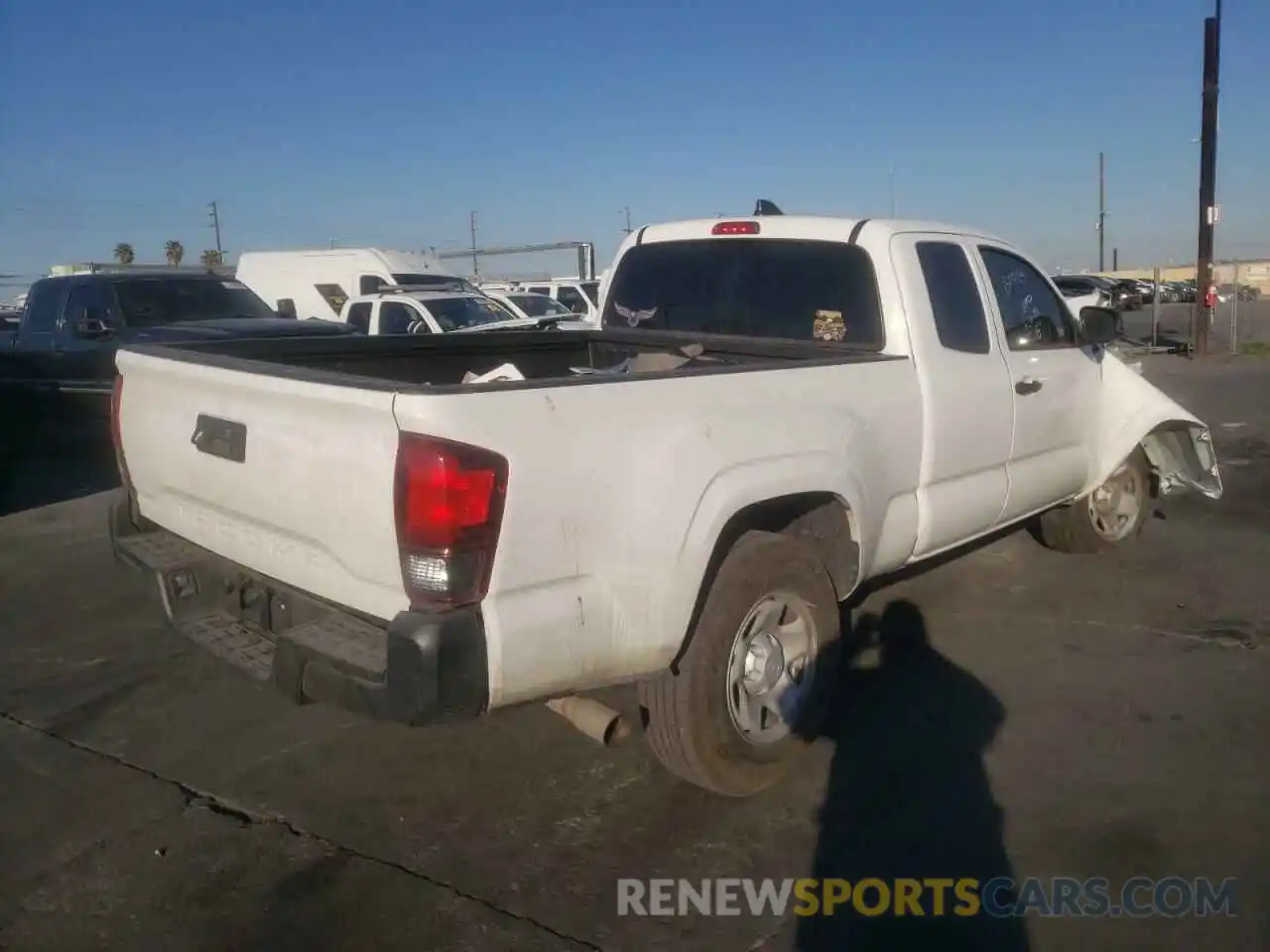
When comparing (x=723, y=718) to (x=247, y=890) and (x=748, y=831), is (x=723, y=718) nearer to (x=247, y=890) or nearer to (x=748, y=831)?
(x=748, y=831)

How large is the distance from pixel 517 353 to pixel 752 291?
123 cm

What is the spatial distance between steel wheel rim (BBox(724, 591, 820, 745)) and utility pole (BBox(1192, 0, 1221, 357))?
20984mm

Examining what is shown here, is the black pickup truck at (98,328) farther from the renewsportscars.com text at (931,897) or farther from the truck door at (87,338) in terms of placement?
the renewsportscars.com text at (931,897)

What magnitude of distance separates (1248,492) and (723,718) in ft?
22.6

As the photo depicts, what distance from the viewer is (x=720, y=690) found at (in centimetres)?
370

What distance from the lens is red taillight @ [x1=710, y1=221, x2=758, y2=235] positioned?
535 cm

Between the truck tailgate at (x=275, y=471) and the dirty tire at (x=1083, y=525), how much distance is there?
4.76m

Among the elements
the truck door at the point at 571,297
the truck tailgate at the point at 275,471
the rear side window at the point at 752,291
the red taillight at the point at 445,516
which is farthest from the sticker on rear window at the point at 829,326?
the truck door at the point at 571,297

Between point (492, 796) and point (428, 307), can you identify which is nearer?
point (492, 796)

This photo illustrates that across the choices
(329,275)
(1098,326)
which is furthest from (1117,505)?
(329,275)

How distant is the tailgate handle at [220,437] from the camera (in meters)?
3.56

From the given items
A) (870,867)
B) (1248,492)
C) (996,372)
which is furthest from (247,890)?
(1248,492)

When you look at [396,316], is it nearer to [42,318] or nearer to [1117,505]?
[42,318]

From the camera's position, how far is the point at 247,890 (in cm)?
336
